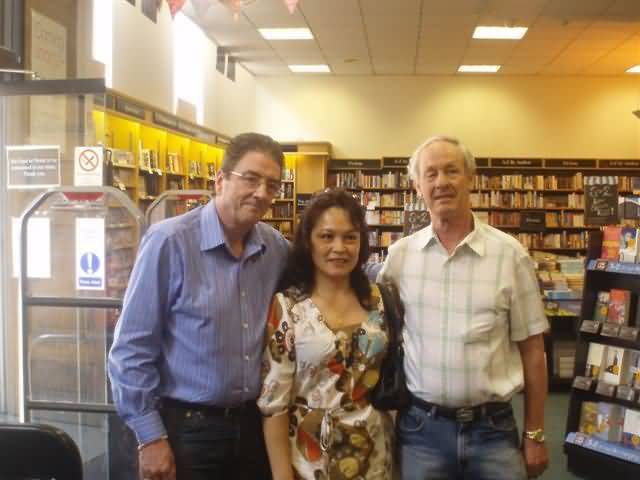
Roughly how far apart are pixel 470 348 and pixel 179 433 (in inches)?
35.5

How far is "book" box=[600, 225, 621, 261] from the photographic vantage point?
3.88 metres

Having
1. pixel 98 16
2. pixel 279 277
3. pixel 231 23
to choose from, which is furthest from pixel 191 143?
pixel 279 277

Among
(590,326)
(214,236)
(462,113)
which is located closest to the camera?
(214,236)

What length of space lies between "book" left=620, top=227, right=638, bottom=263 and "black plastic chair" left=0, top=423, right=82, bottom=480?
11.2 feet

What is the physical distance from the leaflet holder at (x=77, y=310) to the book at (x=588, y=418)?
9.00 ft

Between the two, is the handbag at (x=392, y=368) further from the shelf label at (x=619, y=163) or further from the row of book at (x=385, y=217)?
the shelf label at (x=619, y=163)

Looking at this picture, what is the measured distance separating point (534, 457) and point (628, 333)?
6.85ft

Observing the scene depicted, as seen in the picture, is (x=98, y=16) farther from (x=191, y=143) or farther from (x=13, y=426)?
(x=13, y=426)

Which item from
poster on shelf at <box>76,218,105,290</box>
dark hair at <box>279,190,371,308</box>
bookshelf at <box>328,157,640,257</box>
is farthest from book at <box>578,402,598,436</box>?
bookshelf at <box>328,157,640,257</box>

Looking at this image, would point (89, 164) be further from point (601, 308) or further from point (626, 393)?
point (626, 393)

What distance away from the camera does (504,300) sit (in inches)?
74.5

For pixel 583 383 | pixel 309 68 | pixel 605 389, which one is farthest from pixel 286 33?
pixel 605 389

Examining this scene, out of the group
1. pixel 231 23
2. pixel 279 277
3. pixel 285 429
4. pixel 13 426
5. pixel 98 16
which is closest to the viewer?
pixel 13 426

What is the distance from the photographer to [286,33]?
8891 millimetres
